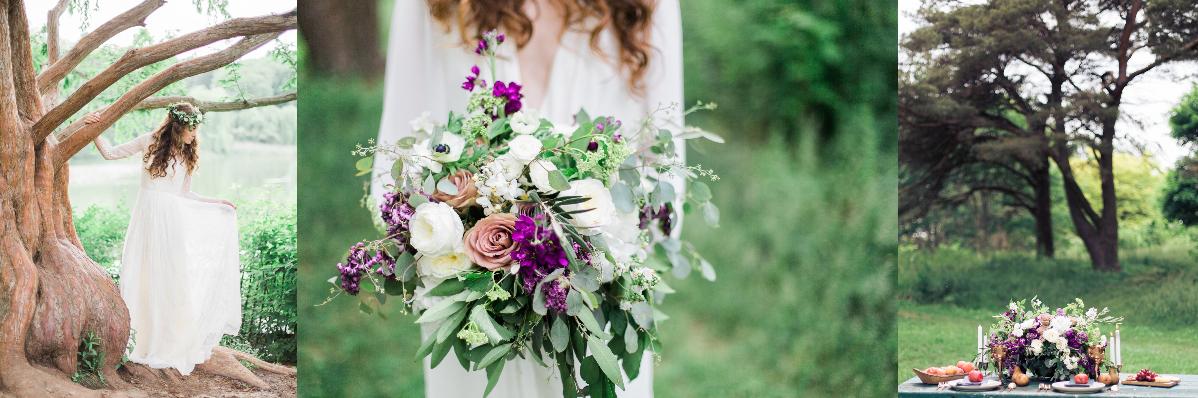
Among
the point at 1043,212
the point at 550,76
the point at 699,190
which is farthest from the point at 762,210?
the point at 1043,212

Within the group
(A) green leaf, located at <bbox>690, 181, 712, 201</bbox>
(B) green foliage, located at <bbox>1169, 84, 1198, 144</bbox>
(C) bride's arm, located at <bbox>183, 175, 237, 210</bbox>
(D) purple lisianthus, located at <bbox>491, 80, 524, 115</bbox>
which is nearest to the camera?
(D) purple lisianthus, located at <bbox>491, 80, 524, 115</bbox>

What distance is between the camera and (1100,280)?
115 inches

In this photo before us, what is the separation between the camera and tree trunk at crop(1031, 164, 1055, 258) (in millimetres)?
2938

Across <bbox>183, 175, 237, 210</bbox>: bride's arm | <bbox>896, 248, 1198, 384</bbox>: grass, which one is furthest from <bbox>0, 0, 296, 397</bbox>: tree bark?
<bbox>896, 248, 1198, 384</bbox>: grass

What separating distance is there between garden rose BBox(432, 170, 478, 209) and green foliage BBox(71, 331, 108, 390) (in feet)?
6.91

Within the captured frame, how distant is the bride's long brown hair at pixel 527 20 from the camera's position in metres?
2.54

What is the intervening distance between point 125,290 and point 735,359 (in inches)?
81.7

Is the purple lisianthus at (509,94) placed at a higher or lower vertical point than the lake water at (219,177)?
higher

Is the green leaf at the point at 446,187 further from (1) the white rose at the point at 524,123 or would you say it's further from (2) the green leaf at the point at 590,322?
(2) the green leaf at the point at 590,322

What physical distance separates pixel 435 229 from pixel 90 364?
2.21 metres

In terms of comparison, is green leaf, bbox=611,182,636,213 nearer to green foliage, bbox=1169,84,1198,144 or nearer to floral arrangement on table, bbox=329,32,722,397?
floral arrangement on table, bbox=329,32,722,397

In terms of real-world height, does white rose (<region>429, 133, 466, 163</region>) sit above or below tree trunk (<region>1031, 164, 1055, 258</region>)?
above

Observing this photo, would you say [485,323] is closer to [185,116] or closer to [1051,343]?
[1051,343]

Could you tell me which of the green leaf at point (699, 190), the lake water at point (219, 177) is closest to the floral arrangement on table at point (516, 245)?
the green leaf at point (699, 190)
